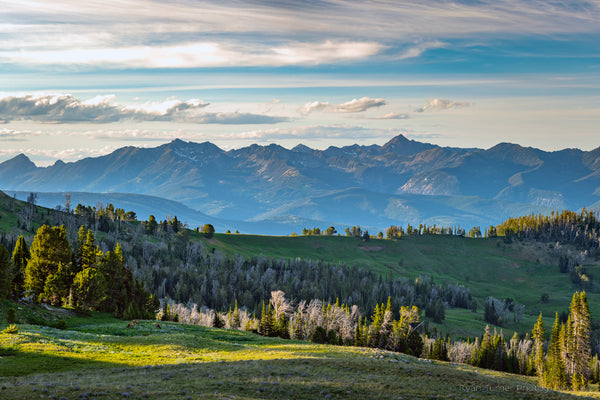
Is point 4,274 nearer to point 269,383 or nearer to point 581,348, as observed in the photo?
point 269,383

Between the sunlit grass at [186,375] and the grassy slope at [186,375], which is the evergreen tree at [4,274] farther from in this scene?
the grassy slope at [186,375]

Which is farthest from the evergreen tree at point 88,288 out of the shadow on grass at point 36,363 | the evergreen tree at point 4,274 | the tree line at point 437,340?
the shadow on grass at point 36,363

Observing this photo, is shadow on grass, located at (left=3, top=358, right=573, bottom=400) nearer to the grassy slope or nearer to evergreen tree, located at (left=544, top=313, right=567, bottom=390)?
the grassy slope

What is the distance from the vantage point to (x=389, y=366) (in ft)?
173

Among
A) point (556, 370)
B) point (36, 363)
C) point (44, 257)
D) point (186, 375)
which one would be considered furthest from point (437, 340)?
point (36, 363)

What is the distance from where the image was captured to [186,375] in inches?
1629

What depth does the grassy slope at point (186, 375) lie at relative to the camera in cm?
3388

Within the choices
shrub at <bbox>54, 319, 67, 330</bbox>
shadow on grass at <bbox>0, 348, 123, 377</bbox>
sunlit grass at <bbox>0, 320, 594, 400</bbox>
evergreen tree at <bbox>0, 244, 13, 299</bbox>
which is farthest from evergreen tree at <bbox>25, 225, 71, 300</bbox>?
shadow on grass at <bbox>0, 348, 123, 377</bbox>

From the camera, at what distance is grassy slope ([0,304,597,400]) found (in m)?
33.9

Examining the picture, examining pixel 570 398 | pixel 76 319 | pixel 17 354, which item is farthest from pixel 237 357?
pixel 76 319

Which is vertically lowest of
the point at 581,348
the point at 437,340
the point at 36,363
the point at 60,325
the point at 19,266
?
the point at 437,340

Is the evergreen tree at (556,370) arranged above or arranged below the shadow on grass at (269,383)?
below

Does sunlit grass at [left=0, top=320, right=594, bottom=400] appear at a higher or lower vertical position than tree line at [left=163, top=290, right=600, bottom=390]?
higher

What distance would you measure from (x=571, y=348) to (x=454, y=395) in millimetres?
75600
